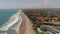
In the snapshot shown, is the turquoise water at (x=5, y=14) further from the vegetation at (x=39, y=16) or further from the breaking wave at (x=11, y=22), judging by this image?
the vegetation at (x=39, y=16)

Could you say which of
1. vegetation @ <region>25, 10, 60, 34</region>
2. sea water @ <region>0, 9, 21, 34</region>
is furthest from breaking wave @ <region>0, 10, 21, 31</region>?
vegetation @ <region>25, 10, 60, 34</region>

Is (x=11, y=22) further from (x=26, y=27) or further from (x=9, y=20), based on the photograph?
(x=26, y=27)

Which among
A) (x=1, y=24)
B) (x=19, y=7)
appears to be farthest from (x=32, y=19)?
(x=1, y=24)

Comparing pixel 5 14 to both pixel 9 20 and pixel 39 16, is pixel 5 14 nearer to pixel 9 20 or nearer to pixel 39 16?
pixel 9 20

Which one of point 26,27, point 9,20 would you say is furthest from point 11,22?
point 26,27

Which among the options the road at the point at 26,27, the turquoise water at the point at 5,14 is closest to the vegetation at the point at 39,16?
the road at the point at 26,27

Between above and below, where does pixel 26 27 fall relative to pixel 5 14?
below

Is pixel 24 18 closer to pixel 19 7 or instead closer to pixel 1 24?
pixel 19 7

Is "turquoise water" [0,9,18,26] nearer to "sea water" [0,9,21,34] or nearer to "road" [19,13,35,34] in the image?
"sea water" [0,9,21,34]
